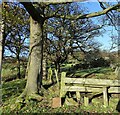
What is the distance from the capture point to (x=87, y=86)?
10805 mm

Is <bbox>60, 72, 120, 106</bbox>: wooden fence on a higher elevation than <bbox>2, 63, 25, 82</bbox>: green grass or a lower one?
lower

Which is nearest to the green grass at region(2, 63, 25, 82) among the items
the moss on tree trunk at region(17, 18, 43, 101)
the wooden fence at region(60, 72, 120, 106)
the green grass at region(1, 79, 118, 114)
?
the moss on tree trunk at region(17, 18, 43, 101)

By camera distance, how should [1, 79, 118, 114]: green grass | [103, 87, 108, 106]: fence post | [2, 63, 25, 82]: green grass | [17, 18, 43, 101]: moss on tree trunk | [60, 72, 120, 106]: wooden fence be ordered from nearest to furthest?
[1, 79, 118, 114]: green grass
[103, 87, 108, 106]: fence post
[60, 72, 120, 106]: wooden fence
[17, 18, 43, 101]: moss on tree trunk
[2, 63, 25, 82]: green grass

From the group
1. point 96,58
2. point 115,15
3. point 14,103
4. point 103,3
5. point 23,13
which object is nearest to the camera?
point 14,103

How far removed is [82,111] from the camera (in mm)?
8953

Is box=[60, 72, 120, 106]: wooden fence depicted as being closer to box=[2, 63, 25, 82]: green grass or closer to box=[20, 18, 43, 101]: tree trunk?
box=[20, 18, 43, 101]: tree trunk

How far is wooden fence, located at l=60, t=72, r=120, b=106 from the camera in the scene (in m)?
10.4

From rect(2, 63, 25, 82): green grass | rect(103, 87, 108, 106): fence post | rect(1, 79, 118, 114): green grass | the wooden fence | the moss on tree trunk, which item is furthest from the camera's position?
rect(2, 63, 25, 82): green grass

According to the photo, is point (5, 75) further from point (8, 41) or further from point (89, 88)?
point (89, 88)

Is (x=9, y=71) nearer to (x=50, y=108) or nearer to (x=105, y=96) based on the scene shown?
(x=50, y=108)

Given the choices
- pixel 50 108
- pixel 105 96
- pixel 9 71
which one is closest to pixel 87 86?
pixel 105 96

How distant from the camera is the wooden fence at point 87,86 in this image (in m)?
10.4

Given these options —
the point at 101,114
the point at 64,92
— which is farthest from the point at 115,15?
the point at 101,114

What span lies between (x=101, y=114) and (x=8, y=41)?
1421 cm
